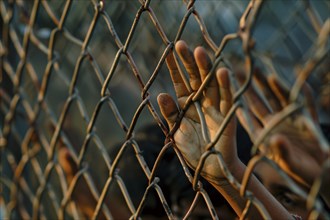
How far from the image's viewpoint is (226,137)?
0.86 metres

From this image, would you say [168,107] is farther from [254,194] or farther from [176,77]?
[254,194]

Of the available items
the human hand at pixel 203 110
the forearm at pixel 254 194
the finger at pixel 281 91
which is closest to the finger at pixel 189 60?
the human hand at pixel 203 110

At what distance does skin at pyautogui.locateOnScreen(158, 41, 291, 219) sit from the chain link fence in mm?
22

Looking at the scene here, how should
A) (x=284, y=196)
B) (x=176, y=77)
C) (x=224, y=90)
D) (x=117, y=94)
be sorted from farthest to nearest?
(x=117, y=94)
(x=284, y=196)
(x=176, y=77)
(x=224, y=90)

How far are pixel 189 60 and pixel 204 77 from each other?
4 cm

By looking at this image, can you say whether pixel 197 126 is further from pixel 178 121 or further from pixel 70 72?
pixel 70 72

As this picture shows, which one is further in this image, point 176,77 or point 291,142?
point 291,142

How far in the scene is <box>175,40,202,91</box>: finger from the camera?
0.87 meters

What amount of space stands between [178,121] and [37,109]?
65cm

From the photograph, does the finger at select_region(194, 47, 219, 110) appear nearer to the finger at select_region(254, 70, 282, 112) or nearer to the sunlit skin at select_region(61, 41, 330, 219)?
the sunlit skin at select_region(61, 41, 330, 219)

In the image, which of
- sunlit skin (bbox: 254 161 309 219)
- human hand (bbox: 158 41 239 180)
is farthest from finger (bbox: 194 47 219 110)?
sunlit skin (bbox: 254 161 309 219)

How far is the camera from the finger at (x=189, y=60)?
865 millimetres

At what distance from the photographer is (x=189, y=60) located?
2.86 feet

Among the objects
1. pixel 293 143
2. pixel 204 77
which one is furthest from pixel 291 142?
pixel 204 77
